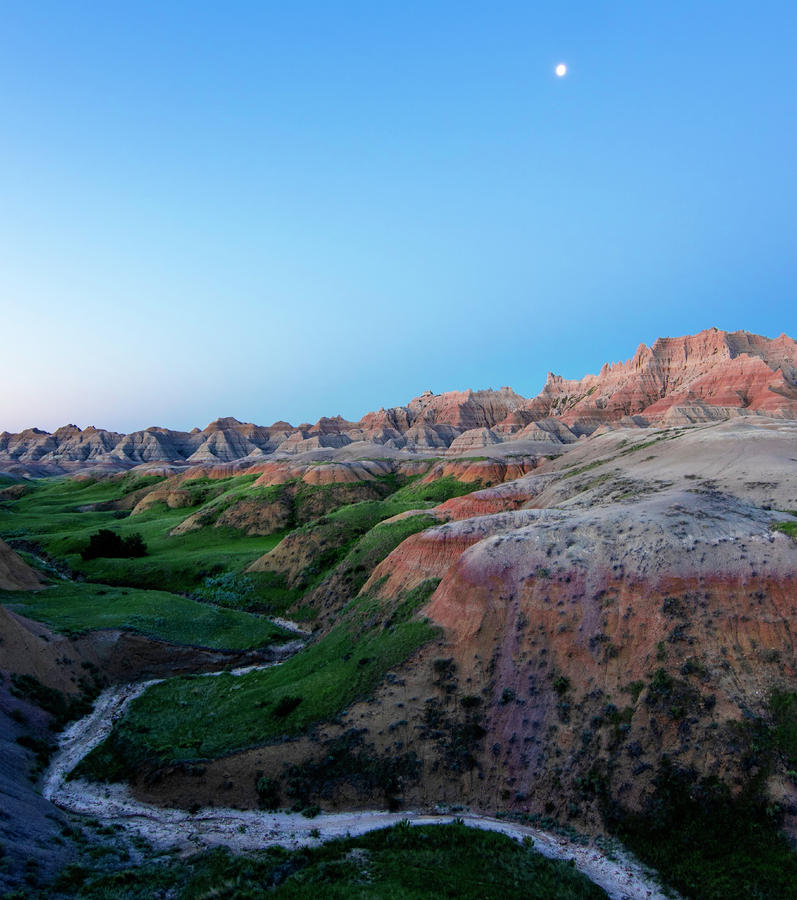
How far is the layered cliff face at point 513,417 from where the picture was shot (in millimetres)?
114375

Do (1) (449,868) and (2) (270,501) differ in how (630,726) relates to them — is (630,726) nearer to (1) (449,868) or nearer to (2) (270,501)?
(1) (449,868)

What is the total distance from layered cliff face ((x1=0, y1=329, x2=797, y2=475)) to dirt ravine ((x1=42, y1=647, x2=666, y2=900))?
77.5m

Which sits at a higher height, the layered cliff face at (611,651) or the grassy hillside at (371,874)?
the layered cliff face at (611,651)

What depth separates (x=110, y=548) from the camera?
55.5 metres

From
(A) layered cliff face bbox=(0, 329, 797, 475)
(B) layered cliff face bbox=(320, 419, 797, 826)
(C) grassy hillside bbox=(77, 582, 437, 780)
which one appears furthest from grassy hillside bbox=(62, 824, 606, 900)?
(A) layered cliff face bbox=(0, 329, 797, 475)

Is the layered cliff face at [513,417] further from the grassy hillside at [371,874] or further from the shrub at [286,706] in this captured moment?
the grassy hillside at [371,874]

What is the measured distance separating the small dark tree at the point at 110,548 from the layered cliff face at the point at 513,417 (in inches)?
2063

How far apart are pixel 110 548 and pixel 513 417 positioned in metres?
119

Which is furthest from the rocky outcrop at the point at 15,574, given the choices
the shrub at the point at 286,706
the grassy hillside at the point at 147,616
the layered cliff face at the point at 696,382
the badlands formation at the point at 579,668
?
the layered cliff face at the point at 696,382

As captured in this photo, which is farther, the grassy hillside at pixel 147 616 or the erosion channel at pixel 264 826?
the grassy hillside at pixel 147 616

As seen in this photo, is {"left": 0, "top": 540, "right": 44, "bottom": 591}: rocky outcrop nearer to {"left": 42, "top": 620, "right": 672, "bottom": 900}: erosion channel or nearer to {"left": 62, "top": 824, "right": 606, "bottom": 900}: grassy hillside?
{"left": 42, "top": 620, "right": 672, "bottom": 900}: erosion channel

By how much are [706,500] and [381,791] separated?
19.3m

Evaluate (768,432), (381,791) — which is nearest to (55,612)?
(381,791)

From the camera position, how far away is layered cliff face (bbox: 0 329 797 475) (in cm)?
11438
